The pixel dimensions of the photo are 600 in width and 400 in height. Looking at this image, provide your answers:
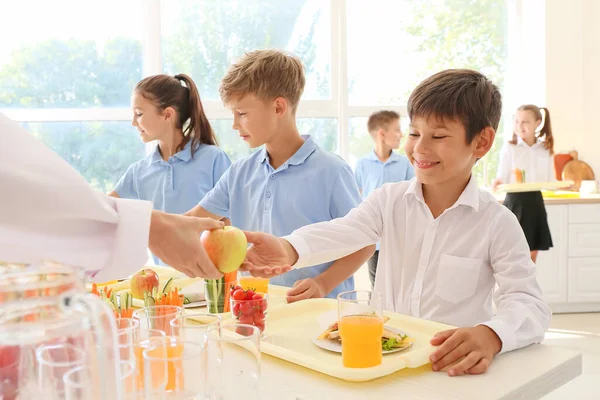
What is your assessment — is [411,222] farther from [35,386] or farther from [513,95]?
[513,95]

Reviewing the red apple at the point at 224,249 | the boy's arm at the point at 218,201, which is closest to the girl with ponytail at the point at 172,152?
the boy's arm at the point at 218,201

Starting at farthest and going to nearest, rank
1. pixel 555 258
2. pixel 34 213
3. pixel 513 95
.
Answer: pixel 513 95 → pixel 555 258 → pixel 34 213

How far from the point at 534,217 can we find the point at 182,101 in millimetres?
2543

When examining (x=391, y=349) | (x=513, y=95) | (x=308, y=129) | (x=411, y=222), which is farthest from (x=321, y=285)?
(x=513, y=95)

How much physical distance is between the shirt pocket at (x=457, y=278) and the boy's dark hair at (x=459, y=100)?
1.08ft

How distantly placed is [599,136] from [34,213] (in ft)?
15.8

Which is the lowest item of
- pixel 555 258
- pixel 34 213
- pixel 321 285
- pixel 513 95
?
pixel 555 258

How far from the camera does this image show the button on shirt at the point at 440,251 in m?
1.46

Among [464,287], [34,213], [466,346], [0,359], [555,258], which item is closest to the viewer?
[0,359]

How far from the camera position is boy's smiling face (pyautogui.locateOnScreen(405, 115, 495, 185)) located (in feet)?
5.33

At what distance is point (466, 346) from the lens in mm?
1098

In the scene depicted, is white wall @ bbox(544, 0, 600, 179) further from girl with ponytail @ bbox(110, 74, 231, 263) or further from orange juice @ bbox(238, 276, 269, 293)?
orange juice @ bbox(238, 276, 269, 293)

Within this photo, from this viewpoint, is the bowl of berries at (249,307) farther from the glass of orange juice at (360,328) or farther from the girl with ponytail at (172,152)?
the girl with ponytail at (172,152)

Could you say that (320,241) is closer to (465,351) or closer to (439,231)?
(439,231)
